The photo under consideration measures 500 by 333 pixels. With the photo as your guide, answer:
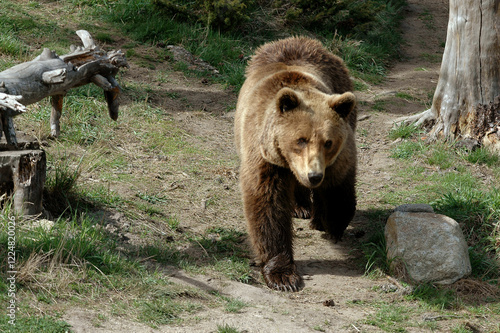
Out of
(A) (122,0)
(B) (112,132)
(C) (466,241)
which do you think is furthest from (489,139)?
(A) (122,0)

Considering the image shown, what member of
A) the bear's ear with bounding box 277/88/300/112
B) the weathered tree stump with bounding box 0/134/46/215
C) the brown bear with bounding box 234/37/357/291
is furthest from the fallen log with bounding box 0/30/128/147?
the bear's ear with bounding box 277/88/300/112

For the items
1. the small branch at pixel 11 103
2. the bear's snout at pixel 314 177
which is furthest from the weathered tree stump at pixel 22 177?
the bear's snout at pixel 314 177

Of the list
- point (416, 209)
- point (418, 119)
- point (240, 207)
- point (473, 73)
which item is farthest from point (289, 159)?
point (418, 119)

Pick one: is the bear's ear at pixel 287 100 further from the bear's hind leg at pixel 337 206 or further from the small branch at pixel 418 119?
the small branch at pixel 418 119

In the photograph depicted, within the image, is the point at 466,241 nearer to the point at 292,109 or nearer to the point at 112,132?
the point at 292,109

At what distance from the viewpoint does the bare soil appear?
426cm

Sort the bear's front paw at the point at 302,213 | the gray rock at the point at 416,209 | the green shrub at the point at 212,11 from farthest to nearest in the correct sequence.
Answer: the green shrub at the point at 212,11
the bear's front paw at the point at 302,213
the gray rock at the point at 416,209

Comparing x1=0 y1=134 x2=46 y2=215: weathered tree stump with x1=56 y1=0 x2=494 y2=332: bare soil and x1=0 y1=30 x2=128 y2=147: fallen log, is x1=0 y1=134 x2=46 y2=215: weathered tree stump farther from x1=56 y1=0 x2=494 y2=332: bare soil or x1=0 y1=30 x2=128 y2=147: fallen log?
x1=56 y1=0 x2=494 y2=332: bare soil

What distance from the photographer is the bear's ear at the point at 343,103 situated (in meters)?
4.79

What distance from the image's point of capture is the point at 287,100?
4754 mm

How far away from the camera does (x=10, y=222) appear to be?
4375mm

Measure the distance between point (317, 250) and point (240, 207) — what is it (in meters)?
1.12

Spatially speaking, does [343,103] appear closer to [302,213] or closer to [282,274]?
[282,274]

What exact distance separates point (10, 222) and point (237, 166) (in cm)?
351
